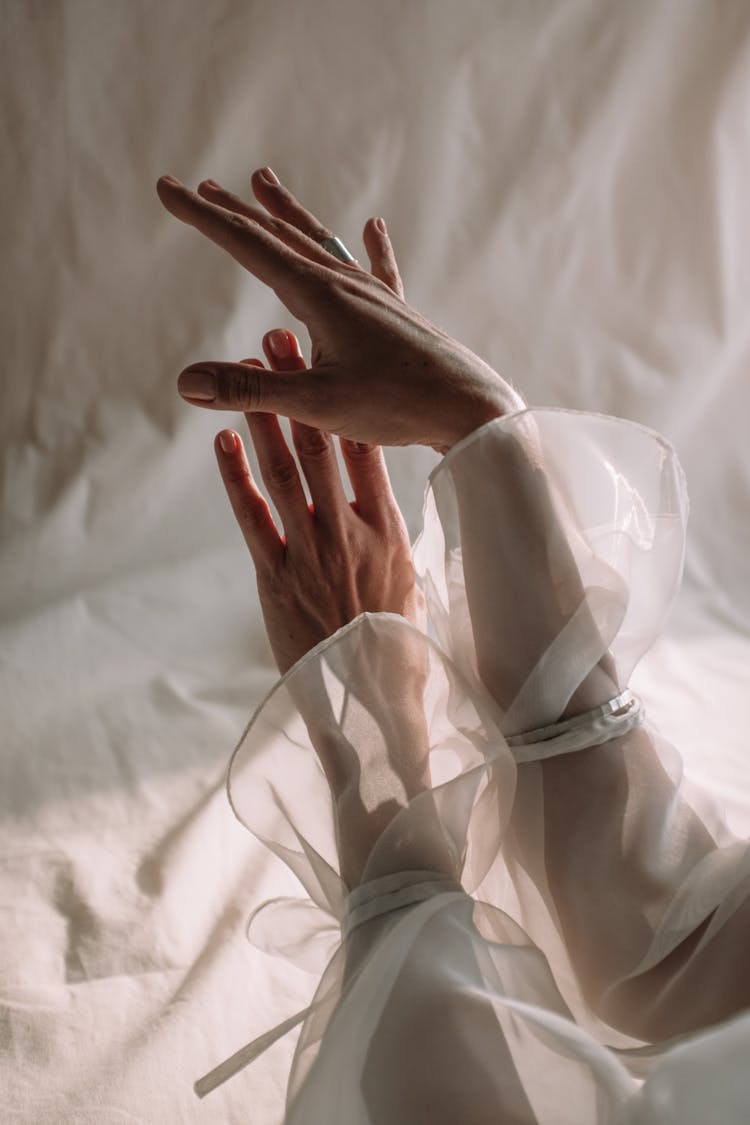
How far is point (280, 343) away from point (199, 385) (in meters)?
0.21

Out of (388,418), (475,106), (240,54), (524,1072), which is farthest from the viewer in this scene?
(475,106)

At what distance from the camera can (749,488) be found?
5.01 feet

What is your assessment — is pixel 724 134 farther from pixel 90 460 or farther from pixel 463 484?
pixel 463 484

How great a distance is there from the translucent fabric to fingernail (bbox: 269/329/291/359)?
10.8 inches

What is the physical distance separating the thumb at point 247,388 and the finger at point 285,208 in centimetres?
23

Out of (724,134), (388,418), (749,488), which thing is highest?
(724,134)

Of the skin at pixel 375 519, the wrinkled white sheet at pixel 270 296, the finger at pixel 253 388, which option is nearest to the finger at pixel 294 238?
the skin at pixel 375 519

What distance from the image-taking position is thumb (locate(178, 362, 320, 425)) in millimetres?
778

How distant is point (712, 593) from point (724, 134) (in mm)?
607

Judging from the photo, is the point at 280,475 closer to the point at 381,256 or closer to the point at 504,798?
the point at 381,256

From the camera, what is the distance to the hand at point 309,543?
39.5 inches

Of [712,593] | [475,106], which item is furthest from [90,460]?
[712,593]

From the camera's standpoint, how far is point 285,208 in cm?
103

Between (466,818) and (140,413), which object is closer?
(466,818)
